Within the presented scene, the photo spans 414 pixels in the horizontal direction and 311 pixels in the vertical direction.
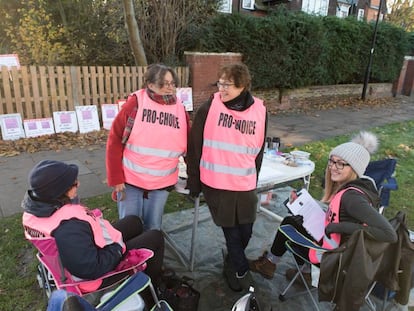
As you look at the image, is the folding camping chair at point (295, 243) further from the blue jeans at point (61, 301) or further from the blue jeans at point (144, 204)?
the blue jeans at point (61, 301)

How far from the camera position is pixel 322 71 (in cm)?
1102

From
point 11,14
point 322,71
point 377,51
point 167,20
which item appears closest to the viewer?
point 167,20

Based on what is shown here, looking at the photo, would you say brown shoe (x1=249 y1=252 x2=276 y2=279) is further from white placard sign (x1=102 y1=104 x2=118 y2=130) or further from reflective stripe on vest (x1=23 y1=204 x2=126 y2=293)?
white placard sign (x1=102 y1=104 x2=118 y2=130)

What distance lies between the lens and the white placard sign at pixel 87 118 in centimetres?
681

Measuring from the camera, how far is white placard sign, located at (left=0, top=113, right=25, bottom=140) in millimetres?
6051

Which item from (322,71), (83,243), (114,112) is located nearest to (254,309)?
(83,243)

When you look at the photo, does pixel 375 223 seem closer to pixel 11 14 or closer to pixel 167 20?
pixel 167 20

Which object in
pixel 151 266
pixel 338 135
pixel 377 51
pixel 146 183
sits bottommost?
pixel 338 135

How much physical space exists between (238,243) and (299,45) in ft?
29.3

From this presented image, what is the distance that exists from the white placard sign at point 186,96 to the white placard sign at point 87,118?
7.12 ft

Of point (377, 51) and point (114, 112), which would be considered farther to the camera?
point (377, 51)

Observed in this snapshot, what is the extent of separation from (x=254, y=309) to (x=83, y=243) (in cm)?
102

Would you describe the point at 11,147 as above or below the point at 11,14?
below

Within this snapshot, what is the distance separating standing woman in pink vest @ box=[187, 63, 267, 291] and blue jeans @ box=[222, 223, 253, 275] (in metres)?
0.02
